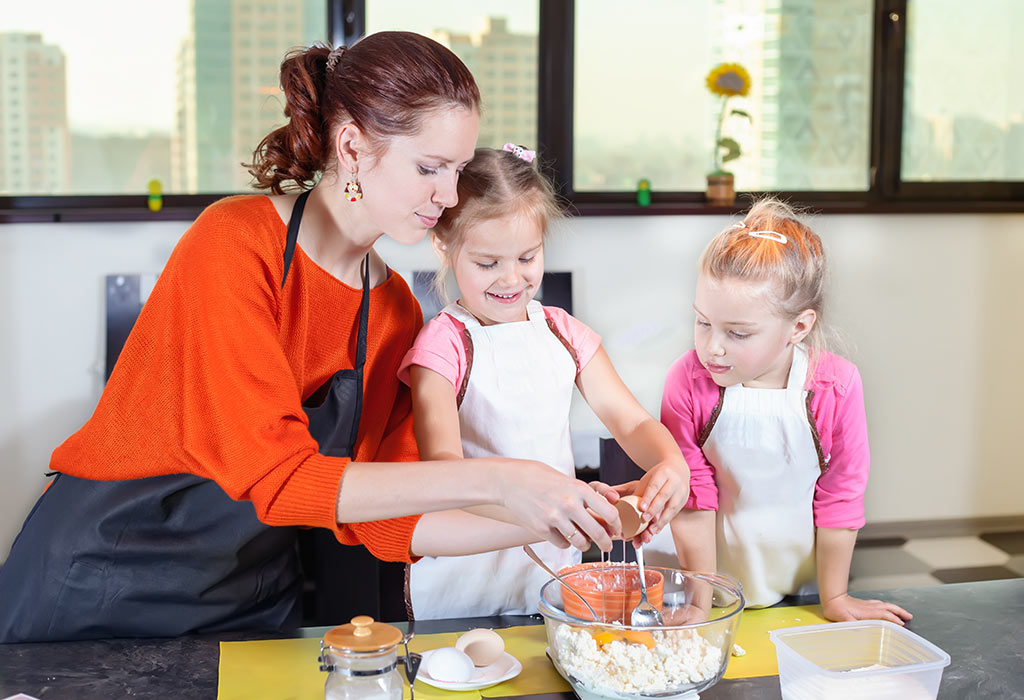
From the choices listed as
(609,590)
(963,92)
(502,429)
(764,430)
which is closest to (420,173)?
(502,429)

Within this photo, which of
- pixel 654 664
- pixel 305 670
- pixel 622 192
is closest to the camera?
pixel 654 664

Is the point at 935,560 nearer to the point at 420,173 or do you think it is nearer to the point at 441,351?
the point at 441,351

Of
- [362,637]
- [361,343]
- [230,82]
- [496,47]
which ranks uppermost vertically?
[496,47]

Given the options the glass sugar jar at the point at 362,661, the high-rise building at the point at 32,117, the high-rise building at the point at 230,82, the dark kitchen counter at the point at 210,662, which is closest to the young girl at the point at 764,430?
the dark kitchen counter at the point at 210,662

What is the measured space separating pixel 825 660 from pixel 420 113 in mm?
807

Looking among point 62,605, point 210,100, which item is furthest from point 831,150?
point 62,605

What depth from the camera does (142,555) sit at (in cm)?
129

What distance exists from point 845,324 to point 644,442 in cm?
225

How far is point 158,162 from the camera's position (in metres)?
3.06

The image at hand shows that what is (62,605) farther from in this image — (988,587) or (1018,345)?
(1018,345)

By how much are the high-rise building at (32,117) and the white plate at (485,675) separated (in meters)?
2.46

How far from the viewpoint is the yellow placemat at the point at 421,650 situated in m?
1.06

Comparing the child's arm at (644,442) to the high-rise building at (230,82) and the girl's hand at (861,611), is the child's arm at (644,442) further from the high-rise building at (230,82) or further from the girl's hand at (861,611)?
the high-rise building at (230,82)

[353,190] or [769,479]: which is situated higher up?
[353,190]
